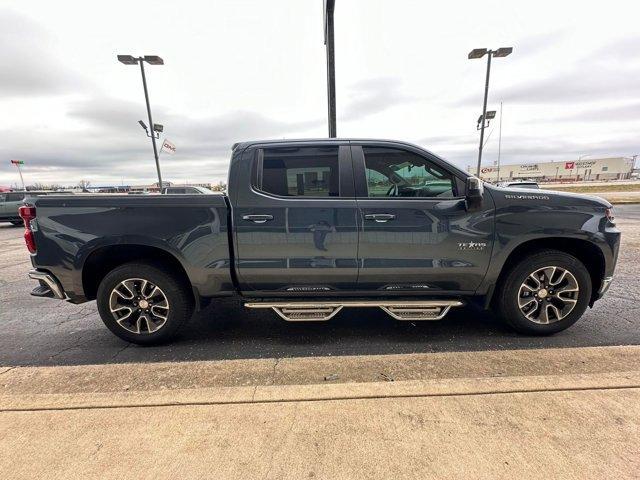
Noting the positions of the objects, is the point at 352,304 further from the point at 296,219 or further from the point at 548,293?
the point at 548,293

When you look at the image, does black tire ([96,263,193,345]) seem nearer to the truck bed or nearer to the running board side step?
the truck bed

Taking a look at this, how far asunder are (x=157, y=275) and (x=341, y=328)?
1925 mm

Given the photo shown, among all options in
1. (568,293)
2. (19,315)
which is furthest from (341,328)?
(19,315)

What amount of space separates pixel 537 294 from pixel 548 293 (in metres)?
0.10

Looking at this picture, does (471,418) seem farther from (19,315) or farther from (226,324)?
(19,315)

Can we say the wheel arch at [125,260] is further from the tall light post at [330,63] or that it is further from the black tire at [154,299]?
the tall light post at [330,63]

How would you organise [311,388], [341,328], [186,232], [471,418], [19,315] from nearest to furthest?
1. [471,418]
2. [311,388]
3. [186,232]
4. [341,328]
5. [19,315]

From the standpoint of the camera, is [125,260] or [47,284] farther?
[125,260]

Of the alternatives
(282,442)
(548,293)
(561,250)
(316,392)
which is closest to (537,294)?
(548,293)

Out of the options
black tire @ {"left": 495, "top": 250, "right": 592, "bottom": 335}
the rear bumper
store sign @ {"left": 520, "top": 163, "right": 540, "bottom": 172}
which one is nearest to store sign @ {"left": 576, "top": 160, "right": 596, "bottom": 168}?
store sign @ {"left": 520, "top": 163, "right": 540, "bottom": 172}

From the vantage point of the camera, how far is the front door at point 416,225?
10.3 feet

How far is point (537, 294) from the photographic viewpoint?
330 cm

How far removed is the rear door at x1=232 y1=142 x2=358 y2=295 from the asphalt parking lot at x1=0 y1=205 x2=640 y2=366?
0.57m

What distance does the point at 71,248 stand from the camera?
313 cm
